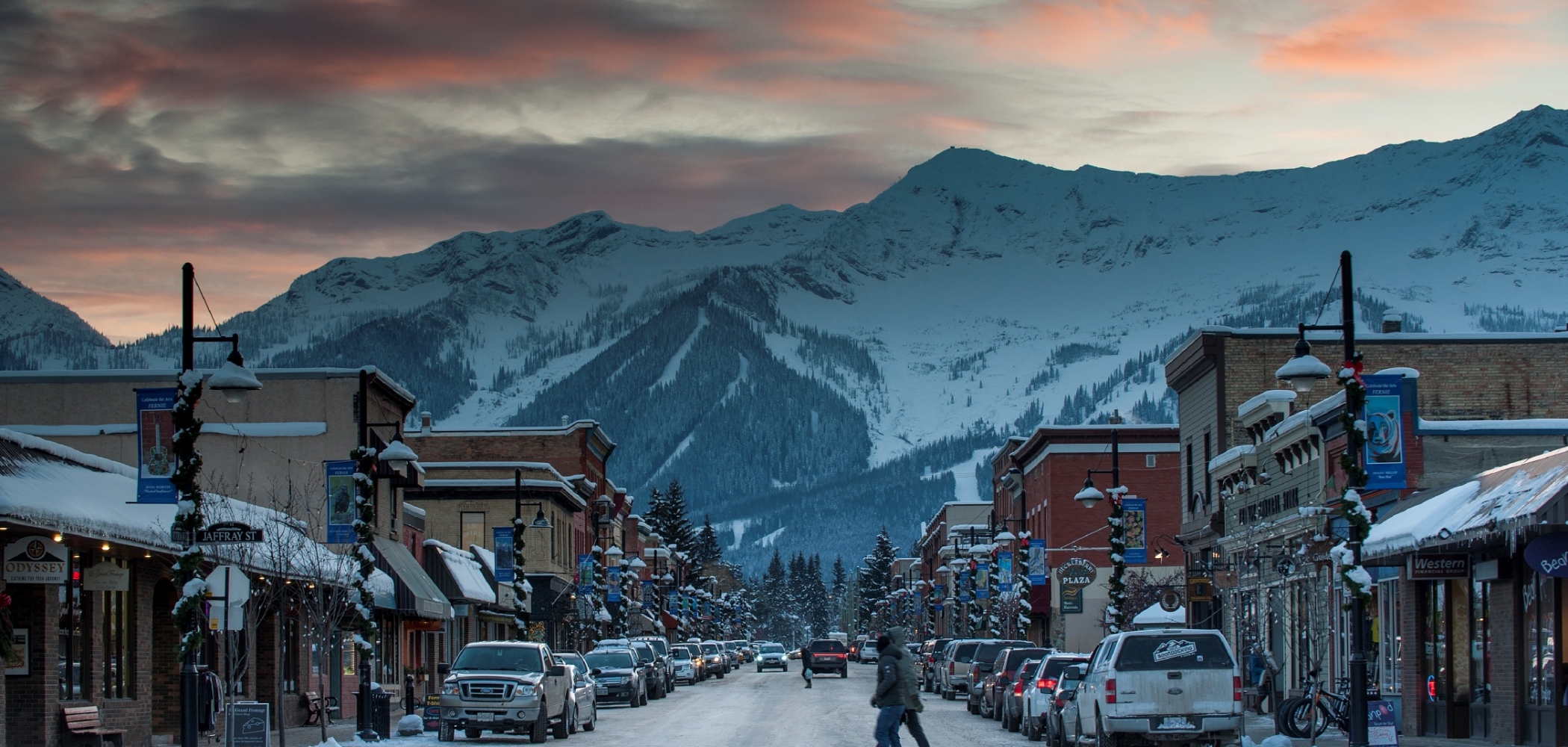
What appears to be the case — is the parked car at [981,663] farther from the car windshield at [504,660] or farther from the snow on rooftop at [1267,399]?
the car windshield at [504,660]

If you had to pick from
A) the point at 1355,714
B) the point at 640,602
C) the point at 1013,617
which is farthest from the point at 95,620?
the point at 640,602

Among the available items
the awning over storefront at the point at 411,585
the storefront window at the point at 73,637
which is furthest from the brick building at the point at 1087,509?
the storefront window at the point at 73,637

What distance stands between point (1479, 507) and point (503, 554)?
39.3 metres

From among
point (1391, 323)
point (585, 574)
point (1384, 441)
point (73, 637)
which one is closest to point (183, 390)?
point (73, 637)

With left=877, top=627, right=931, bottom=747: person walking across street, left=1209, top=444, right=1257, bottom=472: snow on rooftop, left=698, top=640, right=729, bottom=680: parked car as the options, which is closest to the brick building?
left=698, top=640, right=729, bottom=680: parked car

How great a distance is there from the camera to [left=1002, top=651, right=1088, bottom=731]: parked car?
109ft

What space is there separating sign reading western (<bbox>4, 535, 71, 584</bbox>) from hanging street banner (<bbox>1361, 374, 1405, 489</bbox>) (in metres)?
19.3

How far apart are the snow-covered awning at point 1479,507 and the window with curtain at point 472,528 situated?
48982mm

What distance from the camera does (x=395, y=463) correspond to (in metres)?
35.8

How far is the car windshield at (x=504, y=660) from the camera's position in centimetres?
3409

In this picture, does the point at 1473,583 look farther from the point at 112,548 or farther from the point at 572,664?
the point at 112,548

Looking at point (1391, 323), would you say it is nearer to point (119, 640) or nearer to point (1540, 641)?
point (1540, 641)

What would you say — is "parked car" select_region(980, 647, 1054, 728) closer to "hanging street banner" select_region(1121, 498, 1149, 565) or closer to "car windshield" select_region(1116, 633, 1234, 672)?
"car windshield" select_region(1116, 633, 1234, 672)

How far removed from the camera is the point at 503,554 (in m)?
62.1
